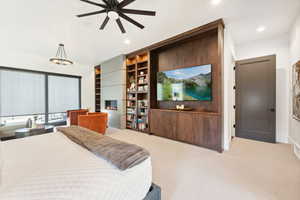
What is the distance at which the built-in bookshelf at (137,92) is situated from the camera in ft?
14.7

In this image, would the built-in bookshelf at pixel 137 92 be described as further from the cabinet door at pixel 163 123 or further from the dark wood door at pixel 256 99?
the dark wood door at pixel 256 99

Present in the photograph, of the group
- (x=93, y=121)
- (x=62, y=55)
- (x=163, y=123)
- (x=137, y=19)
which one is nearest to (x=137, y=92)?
(x=163, y=123)

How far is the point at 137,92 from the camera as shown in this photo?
15.2 feet

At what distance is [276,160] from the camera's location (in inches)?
93.7

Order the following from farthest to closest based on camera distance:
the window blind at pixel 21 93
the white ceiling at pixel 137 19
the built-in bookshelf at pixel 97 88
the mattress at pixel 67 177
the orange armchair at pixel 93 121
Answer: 1. the built-in bookshelf at pixel 97 88
2. the window blind at pixel 21 93
3. the orange armchair at pixel 93 121
4. the white ceiling at pixel 137 19
5. the mattress at pixel 67 177

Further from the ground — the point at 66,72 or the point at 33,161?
the point at 66,72

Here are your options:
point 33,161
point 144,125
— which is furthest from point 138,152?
point 144,125

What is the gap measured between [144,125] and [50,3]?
3819mm

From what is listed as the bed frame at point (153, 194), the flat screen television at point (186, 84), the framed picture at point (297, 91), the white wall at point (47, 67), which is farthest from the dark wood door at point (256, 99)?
the white wall at point (47, 67)

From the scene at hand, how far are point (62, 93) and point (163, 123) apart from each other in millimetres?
5020

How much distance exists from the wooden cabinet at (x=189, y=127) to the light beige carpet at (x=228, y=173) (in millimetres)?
235

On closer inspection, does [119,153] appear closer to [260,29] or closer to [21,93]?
[260,29]

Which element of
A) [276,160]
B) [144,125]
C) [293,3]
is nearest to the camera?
[293,3]

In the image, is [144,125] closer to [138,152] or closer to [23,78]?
[138,152]
